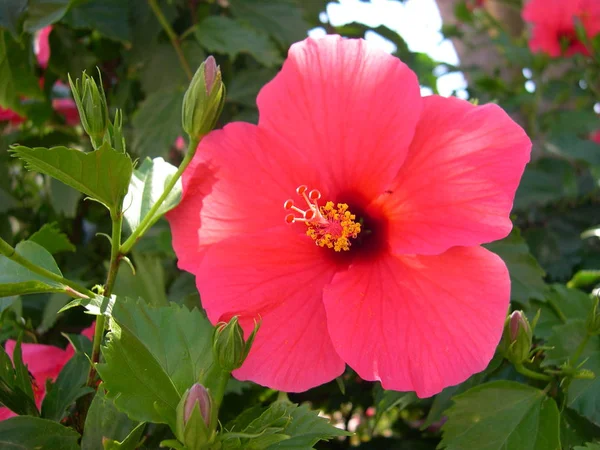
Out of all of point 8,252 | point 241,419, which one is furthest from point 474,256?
point 8,252

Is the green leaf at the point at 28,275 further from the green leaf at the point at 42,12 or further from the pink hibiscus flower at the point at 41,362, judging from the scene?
the green leaf at the point at 42,12

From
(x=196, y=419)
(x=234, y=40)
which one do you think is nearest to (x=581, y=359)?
(x=196, y=419)

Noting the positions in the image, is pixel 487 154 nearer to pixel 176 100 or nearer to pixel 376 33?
pixel 176 100

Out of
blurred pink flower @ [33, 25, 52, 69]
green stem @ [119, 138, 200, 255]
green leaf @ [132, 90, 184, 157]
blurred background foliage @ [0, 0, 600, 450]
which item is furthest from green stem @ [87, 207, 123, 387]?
blurred pink flower @ [33, 25, 52, 69]

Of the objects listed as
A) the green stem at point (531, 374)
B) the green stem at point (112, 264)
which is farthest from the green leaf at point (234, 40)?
the green stem at point (531, 374)

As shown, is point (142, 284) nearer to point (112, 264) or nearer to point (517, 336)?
point (112, 264)
